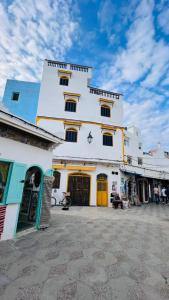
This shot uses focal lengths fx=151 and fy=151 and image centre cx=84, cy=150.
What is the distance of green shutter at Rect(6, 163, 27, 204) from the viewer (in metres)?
5.03

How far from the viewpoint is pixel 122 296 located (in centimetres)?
250

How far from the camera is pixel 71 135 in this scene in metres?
14.2

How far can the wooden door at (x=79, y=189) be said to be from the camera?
13.3 metres

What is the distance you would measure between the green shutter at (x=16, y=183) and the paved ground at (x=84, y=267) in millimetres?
1289

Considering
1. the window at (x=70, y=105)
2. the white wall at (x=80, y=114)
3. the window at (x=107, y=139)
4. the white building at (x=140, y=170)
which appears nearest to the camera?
the white wall at (x=80, y=114)

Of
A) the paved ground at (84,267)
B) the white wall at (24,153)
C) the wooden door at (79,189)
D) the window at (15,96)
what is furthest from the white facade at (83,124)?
the paved ground at (84,267)

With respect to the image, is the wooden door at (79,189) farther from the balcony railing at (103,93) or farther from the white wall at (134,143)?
the white wall at (134,143)

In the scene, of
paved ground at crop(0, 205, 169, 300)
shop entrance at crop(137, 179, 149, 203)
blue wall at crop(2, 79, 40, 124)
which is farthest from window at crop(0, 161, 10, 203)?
shop entrance at crop(137, 179, 149, 203)

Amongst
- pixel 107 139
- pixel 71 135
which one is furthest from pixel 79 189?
pixel 107 139

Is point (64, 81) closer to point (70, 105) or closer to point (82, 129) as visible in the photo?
point (70, 105)

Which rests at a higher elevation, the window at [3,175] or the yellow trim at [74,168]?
the yellow trim at [74,168]

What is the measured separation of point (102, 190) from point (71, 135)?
588 cm

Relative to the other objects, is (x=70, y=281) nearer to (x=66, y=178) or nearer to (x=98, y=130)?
(x=66, y=178)

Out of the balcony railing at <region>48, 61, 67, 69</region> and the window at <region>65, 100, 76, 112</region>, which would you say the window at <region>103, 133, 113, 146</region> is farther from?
the balcony railing at <region>48, 61, 67, 69</region>
